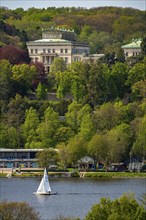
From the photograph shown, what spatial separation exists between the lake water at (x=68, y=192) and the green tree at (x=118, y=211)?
15043mm

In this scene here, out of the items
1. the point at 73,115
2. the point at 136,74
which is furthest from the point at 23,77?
the point at 73,115

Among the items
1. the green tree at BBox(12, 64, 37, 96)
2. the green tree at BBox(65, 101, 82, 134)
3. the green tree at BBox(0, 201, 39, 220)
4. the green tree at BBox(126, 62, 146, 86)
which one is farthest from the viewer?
the green tree at BBox(126, 62, 146, 86)

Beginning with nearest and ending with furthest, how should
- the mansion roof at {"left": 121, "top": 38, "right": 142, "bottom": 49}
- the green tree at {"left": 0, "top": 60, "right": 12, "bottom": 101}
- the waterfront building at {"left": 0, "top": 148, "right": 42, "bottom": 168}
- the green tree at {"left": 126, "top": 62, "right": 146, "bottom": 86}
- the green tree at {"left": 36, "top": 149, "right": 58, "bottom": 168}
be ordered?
the green tree at {"left": 36, "top": 149, "right": 58, "bottom": 168} < the waterfront building at {"left": 0, "top": 148, "right": 42, "bottom": 168} < the green tree at {"left": 0, "top": 60, "right": 12, "bottom": 101} < the green tree at {"left": 126, "top": 62, "right": 146, "bottom": 86} < the mansion roof at {"left": 121, "top": 38, "right": 142, "bottom": 49}

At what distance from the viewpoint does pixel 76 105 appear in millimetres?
130250

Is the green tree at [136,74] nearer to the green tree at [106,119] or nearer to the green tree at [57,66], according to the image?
the green tree at [57,66]

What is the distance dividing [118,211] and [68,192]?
116 feet

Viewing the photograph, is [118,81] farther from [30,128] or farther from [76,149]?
[76,149]

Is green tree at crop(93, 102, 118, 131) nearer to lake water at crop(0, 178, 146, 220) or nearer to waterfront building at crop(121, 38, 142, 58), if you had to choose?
lake water at crop(0, 178, 146, 220)

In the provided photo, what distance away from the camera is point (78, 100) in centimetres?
13538

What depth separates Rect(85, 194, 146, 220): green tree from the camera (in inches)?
2486

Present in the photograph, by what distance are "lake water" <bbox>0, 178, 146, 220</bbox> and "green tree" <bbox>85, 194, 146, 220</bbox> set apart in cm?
1504

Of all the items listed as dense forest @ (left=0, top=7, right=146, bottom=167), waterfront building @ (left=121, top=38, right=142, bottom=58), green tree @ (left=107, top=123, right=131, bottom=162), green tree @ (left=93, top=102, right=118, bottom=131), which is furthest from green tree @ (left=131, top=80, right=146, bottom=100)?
waterfront building @ (left=121, top=38, right=142, bottom=58)

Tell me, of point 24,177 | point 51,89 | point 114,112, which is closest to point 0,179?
point 24,177

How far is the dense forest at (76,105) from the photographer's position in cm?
11906
